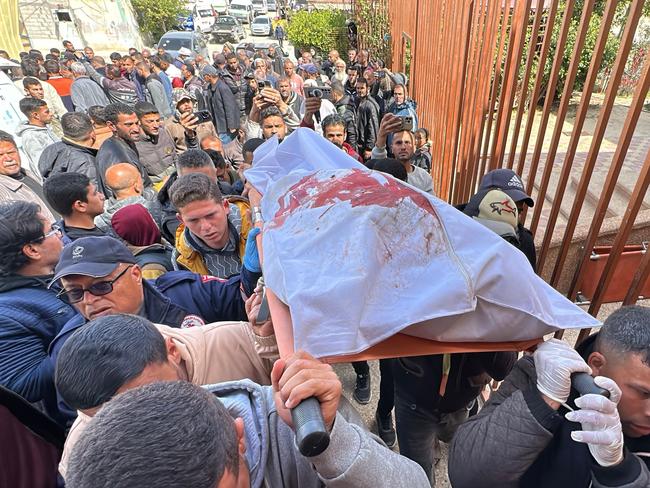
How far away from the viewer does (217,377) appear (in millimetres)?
1427

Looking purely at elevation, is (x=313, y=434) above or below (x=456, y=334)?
above

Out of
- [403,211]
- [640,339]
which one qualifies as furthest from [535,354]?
[403,211]

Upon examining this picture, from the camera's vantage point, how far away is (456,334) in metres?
1.09

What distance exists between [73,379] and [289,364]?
2.23ft

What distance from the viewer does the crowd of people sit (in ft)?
2.50

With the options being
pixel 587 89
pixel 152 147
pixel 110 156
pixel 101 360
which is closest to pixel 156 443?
pixel 101 360

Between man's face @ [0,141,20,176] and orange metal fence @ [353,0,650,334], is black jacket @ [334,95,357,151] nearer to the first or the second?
orange metal fence @ [353,0,650,334]

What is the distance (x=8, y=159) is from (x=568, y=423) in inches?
174

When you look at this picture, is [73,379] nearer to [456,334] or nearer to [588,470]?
[456,334]

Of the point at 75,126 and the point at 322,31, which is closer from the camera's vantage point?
the point at 75,126

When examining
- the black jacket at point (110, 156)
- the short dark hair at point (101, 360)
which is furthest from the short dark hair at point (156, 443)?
the black jacket at point (110, 156)

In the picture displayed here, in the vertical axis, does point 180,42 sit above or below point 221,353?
Result: below

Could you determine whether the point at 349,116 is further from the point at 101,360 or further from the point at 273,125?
the point at 101,360

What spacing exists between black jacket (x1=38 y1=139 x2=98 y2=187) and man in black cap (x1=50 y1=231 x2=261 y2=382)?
2371 millimetres
